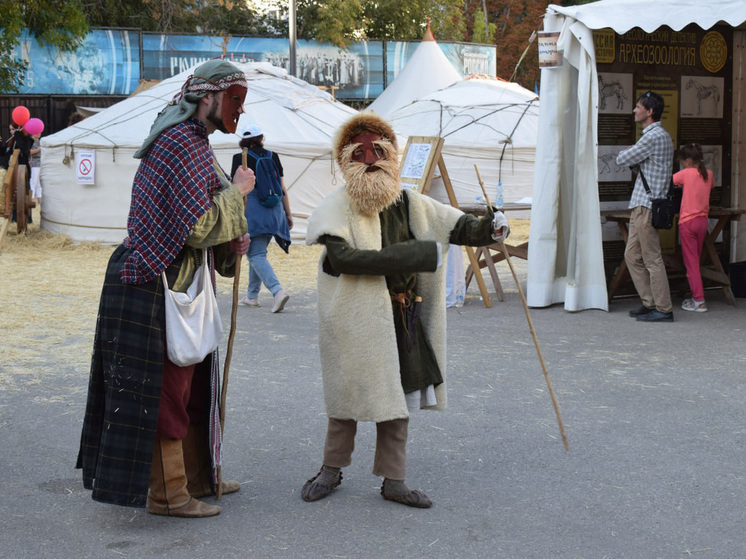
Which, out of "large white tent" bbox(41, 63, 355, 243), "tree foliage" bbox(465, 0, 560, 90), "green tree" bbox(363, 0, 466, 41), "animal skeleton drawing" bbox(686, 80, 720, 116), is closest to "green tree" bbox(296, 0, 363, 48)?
"green tree" bbox(363, 0, 466, 41)

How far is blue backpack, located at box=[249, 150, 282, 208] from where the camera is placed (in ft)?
29.2

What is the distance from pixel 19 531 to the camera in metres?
4.00

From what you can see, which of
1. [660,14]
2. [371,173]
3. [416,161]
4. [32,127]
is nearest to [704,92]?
[660,14]

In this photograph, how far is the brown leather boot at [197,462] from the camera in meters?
4.30

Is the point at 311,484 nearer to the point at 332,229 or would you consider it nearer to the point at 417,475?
the point at 417,475

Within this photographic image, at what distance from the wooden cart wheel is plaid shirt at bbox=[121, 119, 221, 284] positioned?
11.5 metres

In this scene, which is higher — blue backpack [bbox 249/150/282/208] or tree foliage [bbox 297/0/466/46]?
tree foliage [bbox 297/0/466/46]

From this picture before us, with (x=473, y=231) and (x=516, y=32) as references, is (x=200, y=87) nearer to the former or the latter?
(x=473, y=231)

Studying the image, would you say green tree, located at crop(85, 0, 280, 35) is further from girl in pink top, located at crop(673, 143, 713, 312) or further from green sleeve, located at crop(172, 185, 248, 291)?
green sleeve, located at crop(172, 185, 248, 291)

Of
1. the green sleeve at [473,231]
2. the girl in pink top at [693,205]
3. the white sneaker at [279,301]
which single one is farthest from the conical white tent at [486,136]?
the green sleeve at [473,231]

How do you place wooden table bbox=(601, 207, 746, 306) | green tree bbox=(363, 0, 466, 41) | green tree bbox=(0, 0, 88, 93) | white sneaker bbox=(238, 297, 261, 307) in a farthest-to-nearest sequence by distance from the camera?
green tree bbox=(363, 0, 466, 41), green tree bbox=(0, 0, 88, 93), white sneaker bbox=(238, 297, 261, 307), wooden table bbox=(601, 207, 746, 306)

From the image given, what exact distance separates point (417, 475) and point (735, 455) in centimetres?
156

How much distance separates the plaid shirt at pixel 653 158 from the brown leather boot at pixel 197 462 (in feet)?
17.3

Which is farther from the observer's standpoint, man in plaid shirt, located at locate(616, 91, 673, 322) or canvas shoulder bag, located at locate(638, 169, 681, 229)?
man in plaid shirt, located at locate(616, 91, 673, 322)
